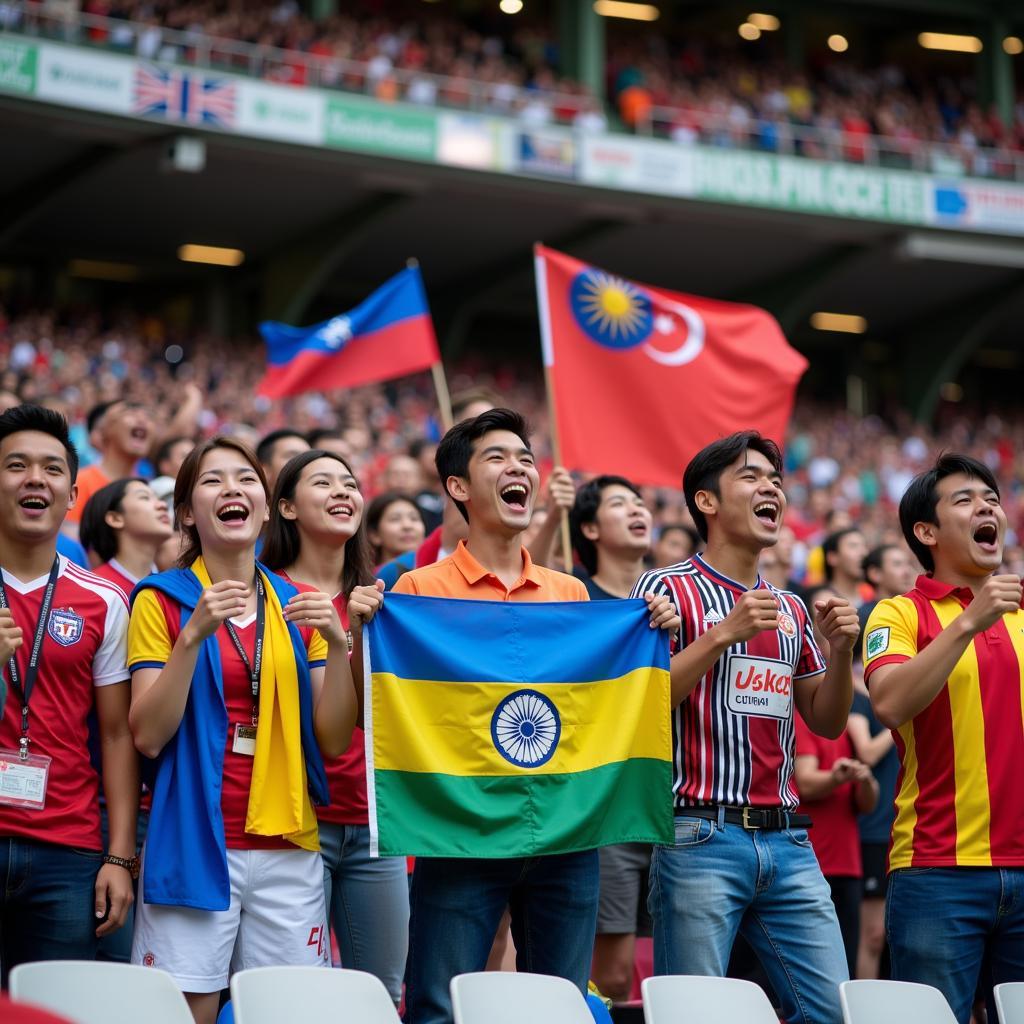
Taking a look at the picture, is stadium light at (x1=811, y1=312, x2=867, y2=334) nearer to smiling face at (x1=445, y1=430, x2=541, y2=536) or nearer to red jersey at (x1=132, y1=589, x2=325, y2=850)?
smiling face at (x1=445, y1=430, x2=541, y2=536)

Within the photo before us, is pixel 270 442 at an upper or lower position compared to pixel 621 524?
upper

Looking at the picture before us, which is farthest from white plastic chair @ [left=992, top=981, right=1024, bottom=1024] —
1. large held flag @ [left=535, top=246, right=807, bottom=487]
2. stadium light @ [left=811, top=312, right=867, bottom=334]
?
stadium light @ [left=811, top=312, right=867, bottom=334]

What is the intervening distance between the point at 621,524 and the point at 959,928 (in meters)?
2.30

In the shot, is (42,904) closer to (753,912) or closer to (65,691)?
(65,691)

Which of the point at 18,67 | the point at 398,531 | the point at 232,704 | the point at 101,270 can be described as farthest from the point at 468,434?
the point at 101,270

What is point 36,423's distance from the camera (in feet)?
12.9

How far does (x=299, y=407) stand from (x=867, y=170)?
11.3 meters

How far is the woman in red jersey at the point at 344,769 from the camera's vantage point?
4.03 metres

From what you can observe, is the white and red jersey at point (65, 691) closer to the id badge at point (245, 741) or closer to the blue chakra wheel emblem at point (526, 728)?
the id badge at point (245, 741)

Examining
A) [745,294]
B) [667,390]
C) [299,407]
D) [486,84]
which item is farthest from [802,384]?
[667,390]

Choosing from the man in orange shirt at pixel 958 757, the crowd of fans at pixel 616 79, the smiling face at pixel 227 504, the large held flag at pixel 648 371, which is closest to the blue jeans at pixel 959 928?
the man in orange shirt at pixel 958 757

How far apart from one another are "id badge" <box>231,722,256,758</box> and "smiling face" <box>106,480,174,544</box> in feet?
5.60

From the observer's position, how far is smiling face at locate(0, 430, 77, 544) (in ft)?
12.2

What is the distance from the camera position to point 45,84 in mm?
17234
